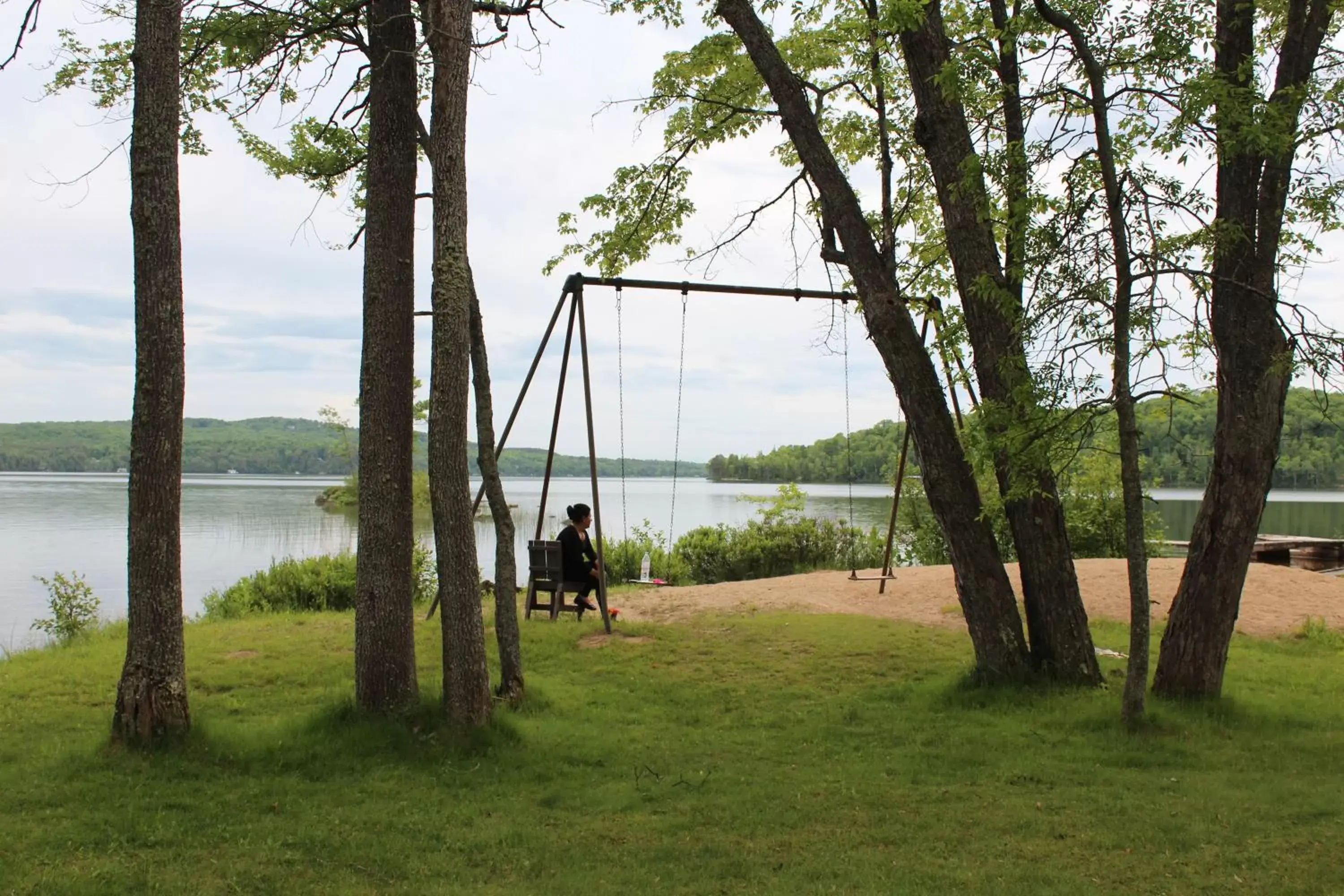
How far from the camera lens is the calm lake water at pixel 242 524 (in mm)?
18328

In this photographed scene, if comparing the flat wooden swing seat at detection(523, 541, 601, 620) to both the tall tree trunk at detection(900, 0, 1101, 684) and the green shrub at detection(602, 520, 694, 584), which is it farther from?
the green shrub at detection(602, 520, 694, 584)

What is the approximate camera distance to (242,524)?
31.0m

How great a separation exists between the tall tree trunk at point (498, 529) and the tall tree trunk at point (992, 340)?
3514 millimetres

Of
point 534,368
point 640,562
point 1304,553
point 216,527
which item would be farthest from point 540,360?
point 216,527

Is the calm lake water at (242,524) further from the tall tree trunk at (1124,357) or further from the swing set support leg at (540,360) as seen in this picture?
the tall tree trunk at (1124,357)

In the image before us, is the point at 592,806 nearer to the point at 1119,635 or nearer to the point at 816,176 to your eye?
the point at 816,176

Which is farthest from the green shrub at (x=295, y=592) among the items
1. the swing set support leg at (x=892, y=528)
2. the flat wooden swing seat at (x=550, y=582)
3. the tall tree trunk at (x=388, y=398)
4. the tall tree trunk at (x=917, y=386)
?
the tall tree trunk at (x=917, y=386)

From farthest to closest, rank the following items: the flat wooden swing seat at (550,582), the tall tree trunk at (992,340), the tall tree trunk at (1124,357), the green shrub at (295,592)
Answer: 1. the green shrub at (295,592)
2. the flat wooden swing seat at (550,582)
3. the tall tree trunk at (992,340)
4. the tall tree trunk at (1124,357)

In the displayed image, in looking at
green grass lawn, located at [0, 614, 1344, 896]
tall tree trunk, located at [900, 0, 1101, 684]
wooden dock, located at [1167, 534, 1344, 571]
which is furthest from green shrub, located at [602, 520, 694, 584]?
tall tree trunk, located at [900, 0, 1101, 684]

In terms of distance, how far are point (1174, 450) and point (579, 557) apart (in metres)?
5.71

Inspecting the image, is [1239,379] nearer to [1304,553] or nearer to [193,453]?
[1304,553]

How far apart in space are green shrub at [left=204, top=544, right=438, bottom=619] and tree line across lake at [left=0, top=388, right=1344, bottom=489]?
267 centimetres

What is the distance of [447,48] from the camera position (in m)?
5.84

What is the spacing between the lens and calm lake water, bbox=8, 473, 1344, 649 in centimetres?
1833
